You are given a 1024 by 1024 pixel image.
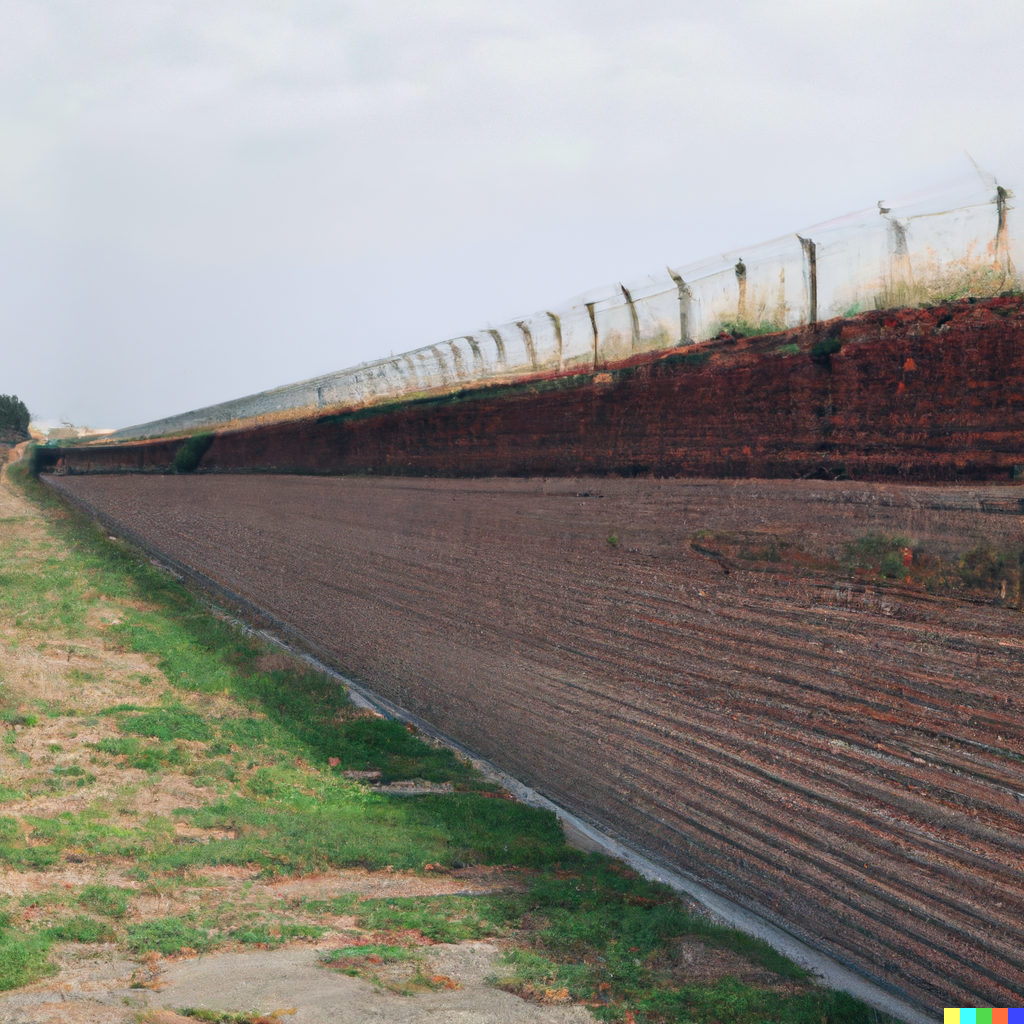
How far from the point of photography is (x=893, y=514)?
7.61 feet

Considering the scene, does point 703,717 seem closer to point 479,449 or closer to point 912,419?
point 912,419

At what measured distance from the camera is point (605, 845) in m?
3.44

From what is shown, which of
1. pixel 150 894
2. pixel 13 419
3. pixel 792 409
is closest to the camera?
pixel 792 409

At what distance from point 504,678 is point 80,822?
1.91 meters

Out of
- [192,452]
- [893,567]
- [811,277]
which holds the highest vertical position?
[811,277]

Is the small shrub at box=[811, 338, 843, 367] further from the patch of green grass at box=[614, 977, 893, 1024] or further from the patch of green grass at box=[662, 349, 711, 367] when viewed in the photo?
the patch of green grass at box=[614, 977, 893, 1024]

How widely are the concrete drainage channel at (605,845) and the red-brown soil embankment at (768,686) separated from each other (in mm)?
61

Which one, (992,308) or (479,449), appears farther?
(479,449)

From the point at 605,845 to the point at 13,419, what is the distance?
675 inches

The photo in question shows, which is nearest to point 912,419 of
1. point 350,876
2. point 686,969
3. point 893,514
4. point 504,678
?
point 893,514

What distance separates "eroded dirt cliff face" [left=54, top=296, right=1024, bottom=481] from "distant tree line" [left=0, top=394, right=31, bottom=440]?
15.5 m

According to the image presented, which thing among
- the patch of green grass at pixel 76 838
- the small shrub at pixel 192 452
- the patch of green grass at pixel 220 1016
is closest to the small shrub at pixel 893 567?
the patch of green grass at pixel 220 1016

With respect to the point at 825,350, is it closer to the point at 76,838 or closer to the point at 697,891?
the point at 697,891

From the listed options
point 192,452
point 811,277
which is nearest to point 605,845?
point 811,277
